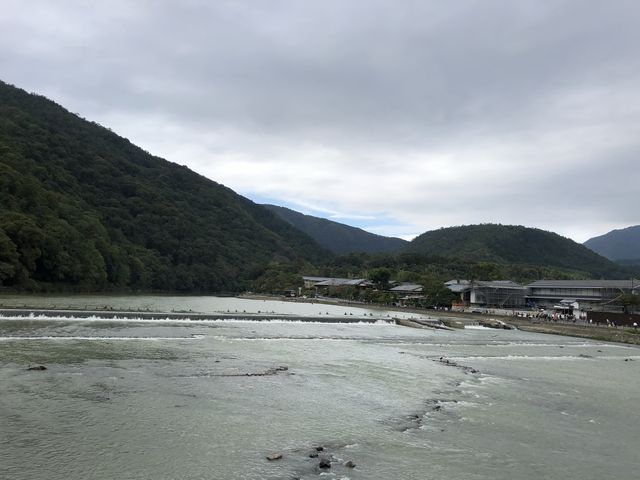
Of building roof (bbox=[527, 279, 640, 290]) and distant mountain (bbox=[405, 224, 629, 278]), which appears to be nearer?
building roof (bbox=[527, 279, 640, 290])

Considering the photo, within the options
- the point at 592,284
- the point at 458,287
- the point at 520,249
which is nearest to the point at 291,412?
the point at 592,284

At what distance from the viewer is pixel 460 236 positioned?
155875 millimetres

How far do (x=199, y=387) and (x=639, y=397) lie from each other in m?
14.9

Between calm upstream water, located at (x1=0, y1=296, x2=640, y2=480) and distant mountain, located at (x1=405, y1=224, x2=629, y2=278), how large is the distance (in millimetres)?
112909

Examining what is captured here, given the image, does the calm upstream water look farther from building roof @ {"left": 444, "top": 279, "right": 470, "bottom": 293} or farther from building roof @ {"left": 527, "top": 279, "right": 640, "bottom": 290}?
building roof @ {"left": 444, "top": 279, "right": 470, "bottom": 293}

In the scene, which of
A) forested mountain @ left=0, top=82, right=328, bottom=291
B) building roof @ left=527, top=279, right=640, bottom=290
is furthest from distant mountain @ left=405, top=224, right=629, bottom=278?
building roof @ left=527, top=279, right=640, bottom=290

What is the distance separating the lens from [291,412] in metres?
11.7

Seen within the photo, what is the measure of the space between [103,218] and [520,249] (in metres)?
114

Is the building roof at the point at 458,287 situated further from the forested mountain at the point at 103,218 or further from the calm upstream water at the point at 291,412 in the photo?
the forested mountain at the point at 103,218

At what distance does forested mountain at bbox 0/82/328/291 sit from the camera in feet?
177

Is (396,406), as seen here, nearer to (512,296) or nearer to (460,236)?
(512,296)

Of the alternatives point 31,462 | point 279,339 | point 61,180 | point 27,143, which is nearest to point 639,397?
point 279,339

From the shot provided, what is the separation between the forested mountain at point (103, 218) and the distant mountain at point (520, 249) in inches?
1987

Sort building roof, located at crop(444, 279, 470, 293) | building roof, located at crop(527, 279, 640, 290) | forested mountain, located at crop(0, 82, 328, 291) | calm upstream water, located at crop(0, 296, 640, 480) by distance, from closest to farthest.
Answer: calm upstream water, located at crop(0, 296, 640, 480), forested mountain, located at crop(0, 82, 328, 291), building roof, located at crop(527, 279, 640, 290), building roof, located at crop(444, 279, 470, 293)
